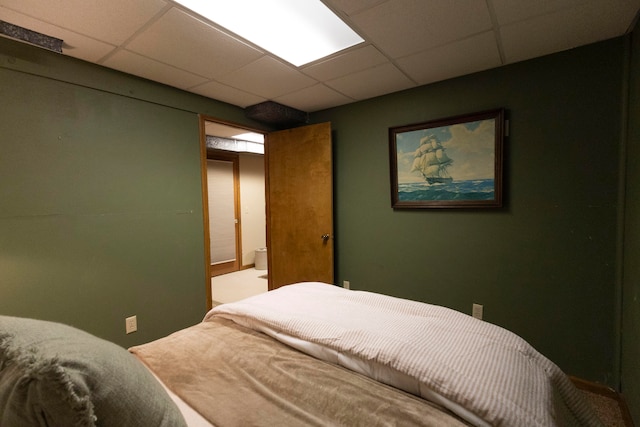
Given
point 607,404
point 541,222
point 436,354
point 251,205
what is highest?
point 251,205

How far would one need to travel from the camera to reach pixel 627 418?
1.68 meters

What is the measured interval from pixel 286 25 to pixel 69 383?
1.92m

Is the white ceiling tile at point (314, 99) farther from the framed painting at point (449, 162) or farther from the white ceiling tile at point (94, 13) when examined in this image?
the white ceiling tile at point (94, 13)

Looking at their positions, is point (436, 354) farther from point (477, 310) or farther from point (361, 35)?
point (361, 35)

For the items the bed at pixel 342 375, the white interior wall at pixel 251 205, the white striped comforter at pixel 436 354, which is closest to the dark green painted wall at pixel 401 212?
the white striped comforter at pixel 436 354

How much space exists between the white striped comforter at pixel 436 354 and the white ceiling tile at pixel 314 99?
1952 mm

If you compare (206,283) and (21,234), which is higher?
(21,234)

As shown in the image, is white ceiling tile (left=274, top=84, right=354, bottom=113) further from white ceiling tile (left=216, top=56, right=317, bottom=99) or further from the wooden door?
the wooden door

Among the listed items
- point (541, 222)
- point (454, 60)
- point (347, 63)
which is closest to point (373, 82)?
point (347, 63)

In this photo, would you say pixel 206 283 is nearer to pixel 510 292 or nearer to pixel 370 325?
pixel 370 325

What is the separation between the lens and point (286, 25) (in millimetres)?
1743

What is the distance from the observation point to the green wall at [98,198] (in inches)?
70.9

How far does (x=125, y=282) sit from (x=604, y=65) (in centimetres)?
373

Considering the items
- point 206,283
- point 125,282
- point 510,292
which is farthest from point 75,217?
point 510,292
